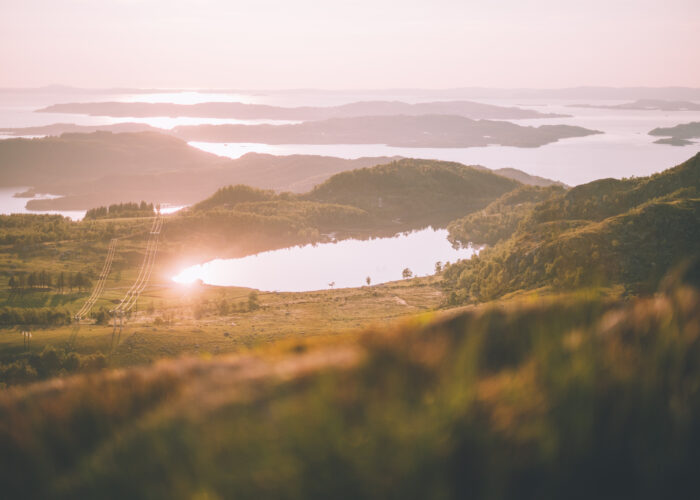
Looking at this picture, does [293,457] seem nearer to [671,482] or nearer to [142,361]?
[671,482]

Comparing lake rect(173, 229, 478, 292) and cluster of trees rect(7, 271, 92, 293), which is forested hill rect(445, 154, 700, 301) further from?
cluster of trees rect(7, 271, 92, 293)

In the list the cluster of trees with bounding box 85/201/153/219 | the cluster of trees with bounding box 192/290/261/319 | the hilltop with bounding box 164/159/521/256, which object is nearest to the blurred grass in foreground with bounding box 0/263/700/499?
the cluster of trees with bounding box 192/290/261/319

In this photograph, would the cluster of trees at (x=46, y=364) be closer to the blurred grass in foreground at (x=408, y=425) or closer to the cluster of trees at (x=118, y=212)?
the blurred grass in foreground at (x=408, y=425)

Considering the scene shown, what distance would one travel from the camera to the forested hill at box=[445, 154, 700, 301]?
3675 centimetres

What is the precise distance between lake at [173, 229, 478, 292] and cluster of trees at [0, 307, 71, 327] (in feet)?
123

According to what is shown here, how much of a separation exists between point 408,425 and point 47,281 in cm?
8930

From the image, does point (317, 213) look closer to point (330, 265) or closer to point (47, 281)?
point (330, 265)

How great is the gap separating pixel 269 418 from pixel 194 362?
1.40 meters

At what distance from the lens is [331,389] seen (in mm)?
2533

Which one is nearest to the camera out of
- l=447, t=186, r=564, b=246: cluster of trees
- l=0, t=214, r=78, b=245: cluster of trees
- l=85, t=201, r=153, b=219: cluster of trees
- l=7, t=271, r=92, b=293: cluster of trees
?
l=7, t=271, r=92, b=293: cluster of trees

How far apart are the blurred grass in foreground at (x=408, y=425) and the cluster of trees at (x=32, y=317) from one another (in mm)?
62782

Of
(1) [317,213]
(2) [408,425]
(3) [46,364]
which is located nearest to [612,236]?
(2) [408,425]

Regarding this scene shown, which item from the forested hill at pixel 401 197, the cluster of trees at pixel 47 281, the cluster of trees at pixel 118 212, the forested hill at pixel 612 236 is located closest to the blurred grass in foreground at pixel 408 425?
the forested hill at pixel 612 236

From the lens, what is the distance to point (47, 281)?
78.2m
